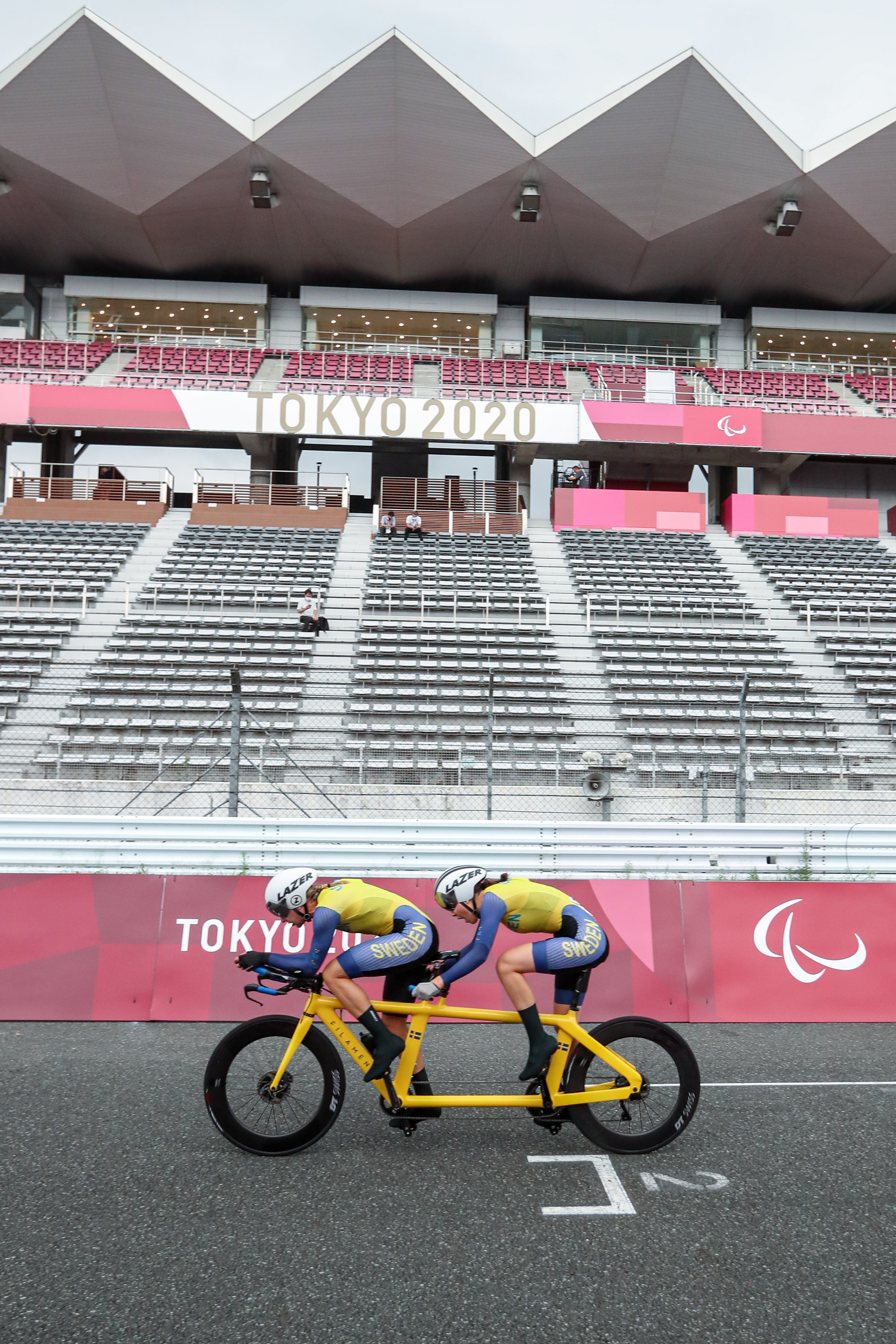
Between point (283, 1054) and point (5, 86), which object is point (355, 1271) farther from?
point (5, 86)

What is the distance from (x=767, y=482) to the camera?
2844 centimetres

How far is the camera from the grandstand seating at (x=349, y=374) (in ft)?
85.4

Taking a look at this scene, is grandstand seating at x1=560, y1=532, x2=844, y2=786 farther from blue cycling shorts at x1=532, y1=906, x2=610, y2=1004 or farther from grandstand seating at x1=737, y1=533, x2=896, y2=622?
blue cycling shorts at x1=532, y1=906, x2=610, y2=1004

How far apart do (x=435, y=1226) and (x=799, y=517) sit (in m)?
24.7

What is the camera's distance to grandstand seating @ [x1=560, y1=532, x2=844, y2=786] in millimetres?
11961

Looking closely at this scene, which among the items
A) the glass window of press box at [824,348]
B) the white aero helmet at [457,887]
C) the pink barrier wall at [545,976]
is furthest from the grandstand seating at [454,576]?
Result: the glass window of press box at [824,348]

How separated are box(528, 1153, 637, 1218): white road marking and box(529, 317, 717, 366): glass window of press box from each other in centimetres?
2928

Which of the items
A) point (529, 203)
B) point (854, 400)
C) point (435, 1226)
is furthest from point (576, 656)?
point (854, 400)

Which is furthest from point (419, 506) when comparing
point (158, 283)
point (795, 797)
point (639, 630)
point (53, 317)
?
point (795, 797)

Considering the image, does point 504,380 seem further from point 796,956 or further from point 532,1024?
point 532,1024

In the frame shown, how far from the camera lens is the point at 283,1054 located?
4.00 meters

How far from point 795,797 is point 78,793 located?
8.71 metres

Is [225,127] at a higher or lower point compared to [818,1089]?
higher

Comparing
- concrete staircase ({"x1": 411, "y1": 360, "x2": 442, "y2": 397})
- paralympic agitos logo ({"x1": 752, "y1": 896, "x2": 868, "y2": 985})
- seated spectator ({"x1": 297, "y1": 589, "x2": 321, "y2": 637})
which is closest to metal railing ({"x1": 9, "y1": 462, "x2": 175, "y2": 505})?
concrete staircase ({"x1": 411, "y1": 360, "x2": 442, "y2": 397})
